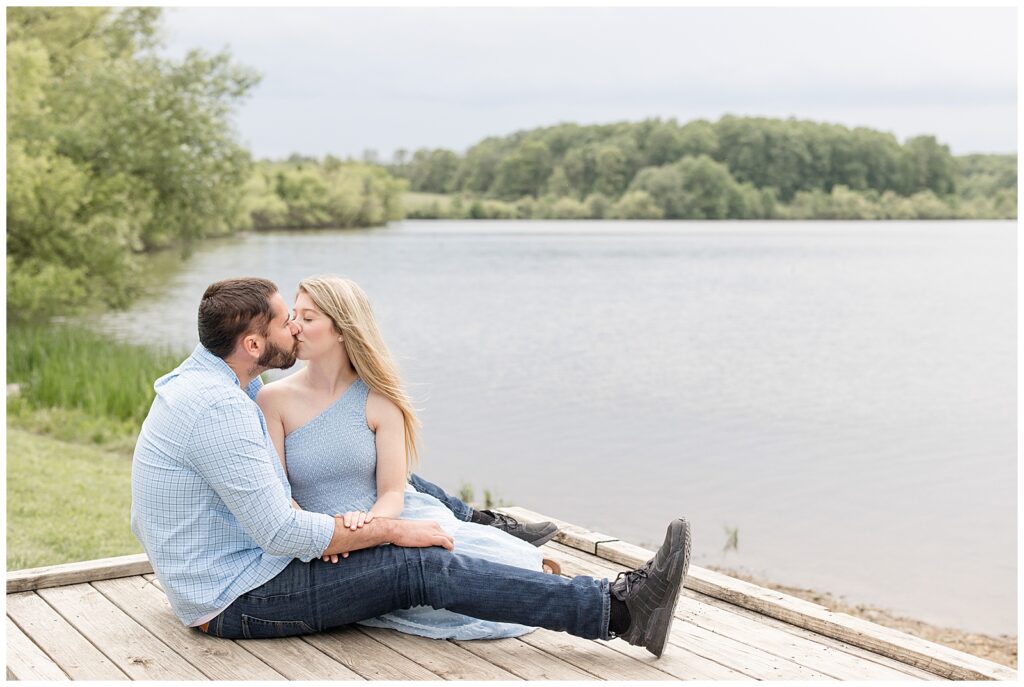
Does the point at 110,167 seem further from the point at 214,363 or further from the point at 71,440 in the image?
the point at 214,363

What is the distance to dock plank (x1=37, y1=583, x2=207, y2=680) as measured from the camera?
3.31m

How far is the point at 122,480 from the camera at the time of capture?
324 inches

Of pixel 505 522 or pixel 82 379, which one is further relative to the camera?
pixel 82 379

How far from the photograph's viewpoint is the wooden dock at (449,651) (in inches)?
131

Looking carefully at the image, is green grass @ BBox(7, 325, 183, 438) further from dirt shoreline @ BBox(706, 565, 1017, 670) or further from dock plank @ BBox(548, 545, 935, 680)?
dock plank @ BBox(548, 545, 935, 680)

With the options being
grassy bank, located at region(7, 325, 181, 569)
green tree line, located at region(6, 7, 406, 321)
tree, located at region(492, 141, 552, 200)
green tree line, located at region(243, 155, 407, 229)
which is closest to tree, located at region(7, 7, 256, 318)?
green tree line, located at region(6, 7, 406, 321)

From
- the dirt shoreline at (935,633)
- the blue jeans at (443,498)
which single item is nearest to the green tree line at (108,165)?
the dirt shoreline at (935,633)

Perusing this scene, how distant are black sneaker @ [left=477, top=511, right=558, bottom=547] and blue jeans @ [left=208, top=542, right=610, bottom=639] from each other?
2.66ft

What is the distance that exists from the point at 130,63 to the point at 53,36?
137 inches

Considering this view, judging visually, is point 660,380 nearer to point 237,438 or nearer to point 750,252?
point 237,438

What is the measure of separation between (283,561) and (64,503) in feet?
Answer: 14.7

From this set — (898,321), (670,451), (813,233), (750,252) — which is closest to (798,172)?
(813,233)

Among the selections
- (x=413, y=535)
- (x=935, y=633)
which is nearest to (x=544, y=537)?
(x=413, y=535)

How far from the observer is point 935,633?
21.6 feet
